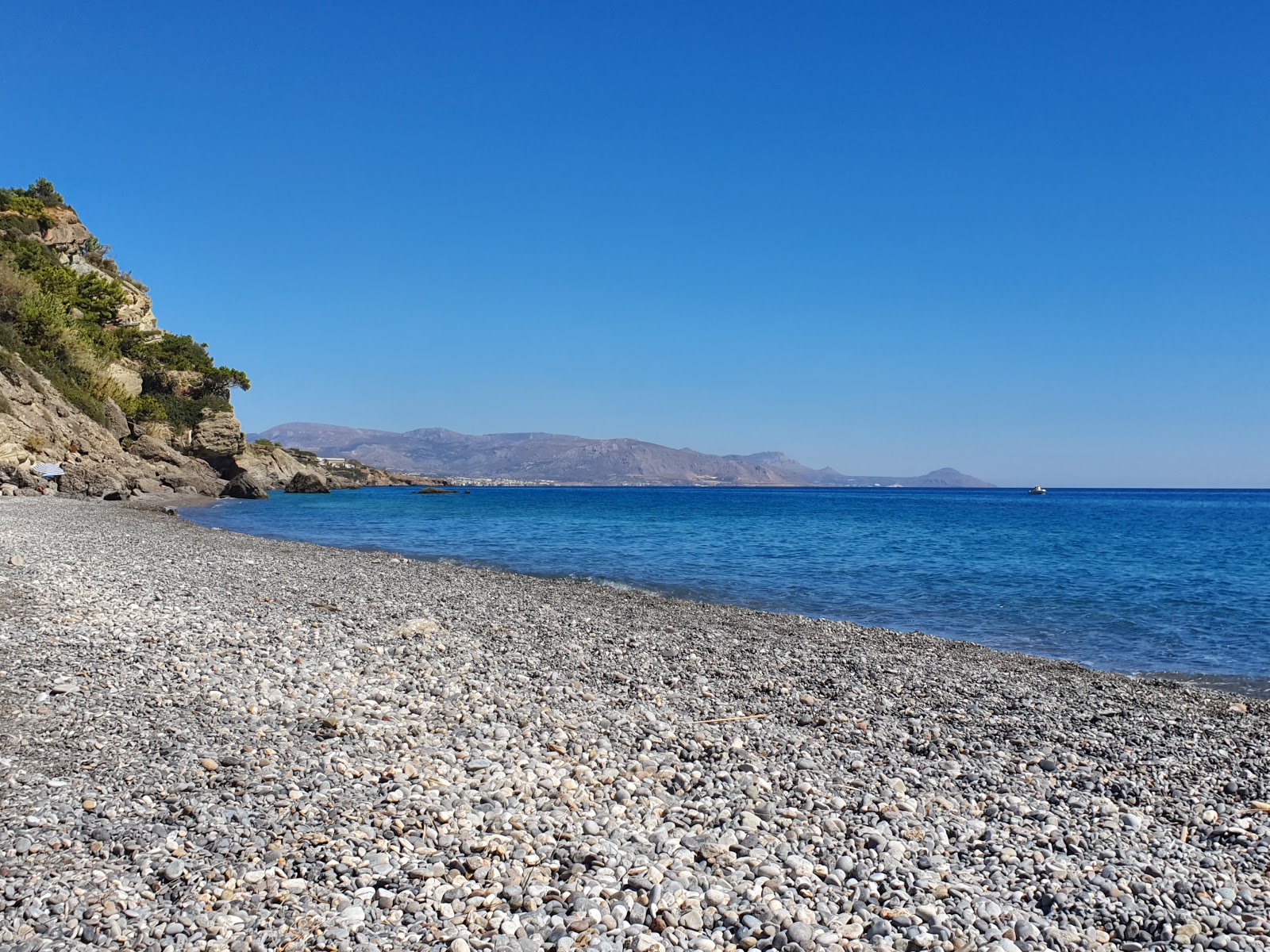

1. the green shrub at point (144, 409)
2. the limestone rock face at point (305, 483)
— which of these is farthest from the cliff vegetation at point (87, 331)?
the limestone rock face at point (305, 483)

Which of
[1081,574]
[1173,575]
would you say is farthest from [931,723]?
[1173,575]

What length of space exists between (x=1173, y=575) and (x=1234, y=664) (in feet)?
48.4

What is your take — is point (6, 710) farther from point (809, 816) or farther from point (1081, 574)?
point (1081, 574)

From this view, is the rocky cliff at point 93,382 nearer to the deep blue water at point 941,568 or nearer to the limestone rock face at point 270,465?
the limestone rock face at point 270,465

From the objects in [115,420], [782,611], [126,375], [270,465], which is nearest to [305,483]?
[270,465]

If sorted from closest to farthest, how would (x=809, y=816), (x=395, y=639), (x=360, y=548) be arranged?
(x=809, y=816) < (x=395, y=639) < (x=360, y=548)

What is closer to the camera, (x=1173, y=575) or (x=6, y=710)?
(x=6, y=710)

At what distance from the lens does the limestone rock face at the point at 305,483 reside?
92.2 meters

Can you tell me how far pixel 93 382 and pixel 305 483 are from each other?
39.1 m

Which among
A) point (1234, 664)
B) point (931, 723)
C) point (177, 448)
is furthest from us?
point (177, 448)

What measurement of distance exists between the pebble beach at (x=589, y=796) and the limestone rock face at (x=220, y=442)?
206 feet

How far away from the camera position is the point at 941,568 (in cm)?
2809

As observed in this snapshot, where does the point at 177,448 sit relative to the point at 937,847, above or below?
above

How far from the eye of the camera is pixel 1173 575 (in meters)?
26.6
